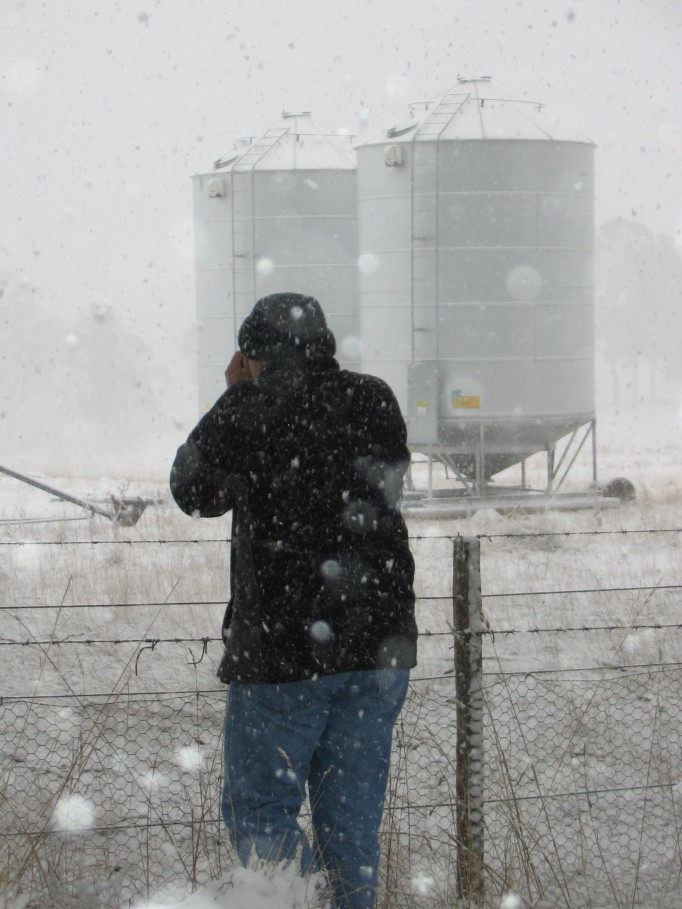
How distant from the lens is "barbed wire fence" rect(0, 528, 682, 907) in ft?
10.8

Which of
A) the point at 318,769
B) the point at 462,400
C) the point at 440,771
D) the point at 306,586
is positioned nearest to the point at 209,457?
the point at 306,586

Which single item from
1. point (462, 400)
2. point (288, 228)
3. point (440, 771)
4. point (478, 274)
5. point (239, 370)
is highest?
point (288, 228)

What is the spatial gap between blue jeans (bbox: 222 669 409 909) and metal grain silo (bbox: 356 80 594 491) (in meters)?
9.95

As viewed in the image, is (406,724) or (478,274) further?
(478,274)

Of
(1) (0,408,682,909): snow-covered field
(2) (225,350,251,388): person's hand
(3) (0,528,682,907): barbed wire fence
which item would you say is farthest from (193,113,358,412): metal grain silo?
(2) (225,350,251,388): person's hand

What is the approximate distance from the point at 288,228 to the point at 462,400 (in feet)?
12.0

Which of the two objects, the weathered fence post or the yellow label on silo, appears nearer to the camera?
the weathered fence post

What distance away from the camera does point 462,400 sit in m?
12.6

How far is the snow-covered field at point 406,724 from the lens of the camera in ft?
10.9

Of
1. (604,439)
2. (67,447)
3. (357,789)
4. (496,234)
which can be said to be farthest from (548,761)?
(67,447)

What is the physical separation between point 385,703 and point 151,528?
368 inches

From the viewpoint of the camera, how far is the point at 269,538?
2.66 m

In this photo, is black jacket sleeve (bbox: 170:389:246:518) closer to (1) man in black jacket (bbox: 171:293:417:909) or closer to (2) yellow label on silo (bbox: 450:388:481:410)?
(1) man in black jacket (bbox: 171:293:417:909)

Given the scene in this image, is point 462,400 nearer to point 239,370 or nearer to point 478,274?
point 478,274
